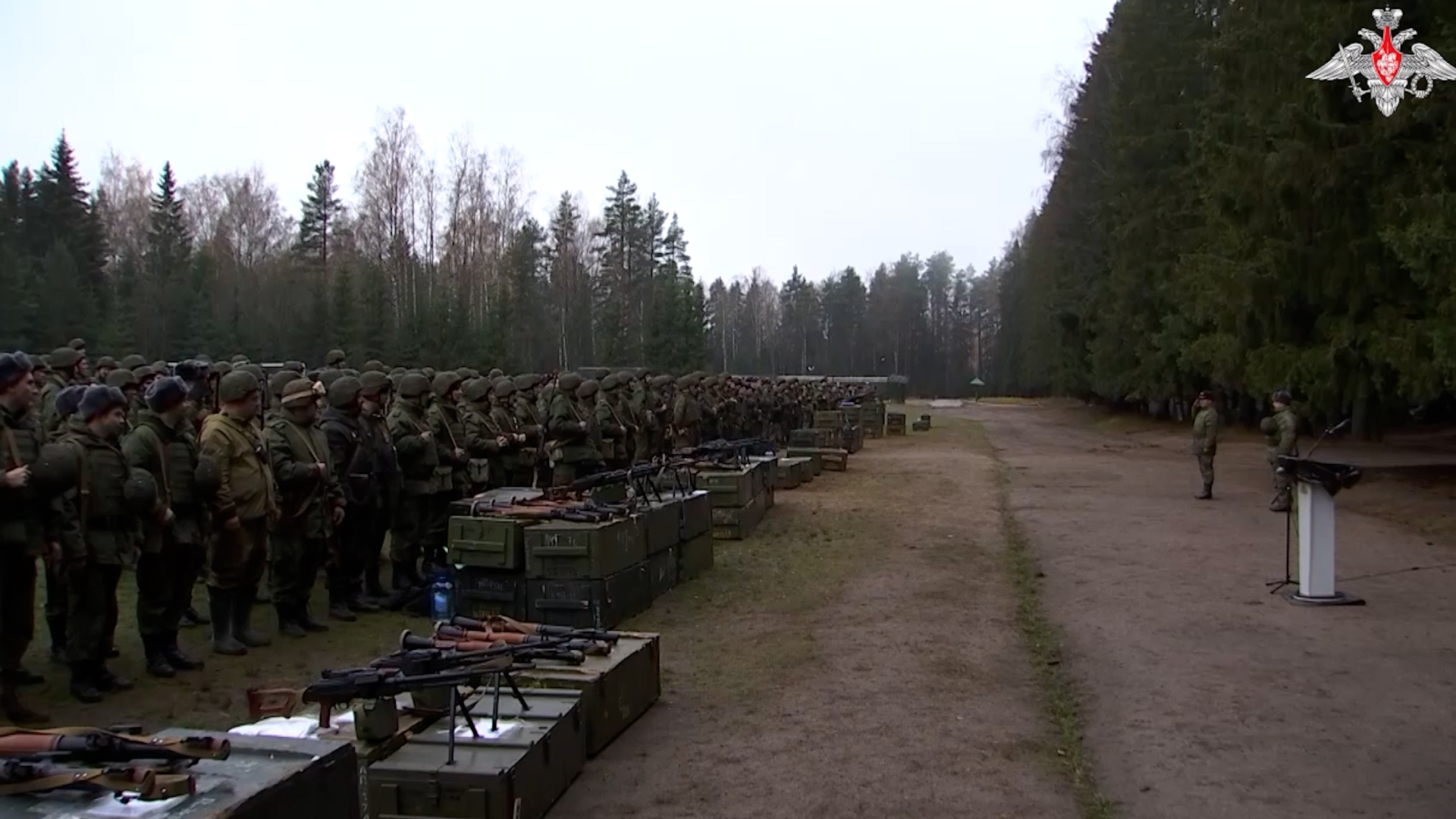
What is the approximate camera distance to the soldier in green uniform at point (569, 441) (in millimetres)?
14523

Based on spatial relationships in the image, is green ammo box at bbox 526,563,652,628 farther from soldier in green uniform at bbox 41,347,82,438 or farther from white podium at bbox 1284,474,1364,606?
white podium at bbox 1284,474,1364,606

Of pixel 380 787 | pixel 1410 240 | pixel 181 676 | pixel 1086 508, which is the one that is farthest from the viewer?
pixel 1086 508

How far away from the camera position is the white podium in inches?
406

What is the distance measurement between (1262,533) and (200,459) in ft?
41.9

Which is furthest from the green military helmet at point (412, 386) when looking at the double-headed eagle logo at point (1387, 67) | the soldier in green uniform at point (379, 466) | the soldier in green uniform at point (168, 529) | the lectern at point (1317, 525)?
the double-headed eagle logo at point (1387, 67)

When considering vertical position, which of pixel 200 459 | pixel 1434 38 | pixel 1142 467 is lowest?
pixel 1142 467

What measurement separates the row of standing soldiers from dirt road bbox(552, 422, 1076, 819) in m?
2.75

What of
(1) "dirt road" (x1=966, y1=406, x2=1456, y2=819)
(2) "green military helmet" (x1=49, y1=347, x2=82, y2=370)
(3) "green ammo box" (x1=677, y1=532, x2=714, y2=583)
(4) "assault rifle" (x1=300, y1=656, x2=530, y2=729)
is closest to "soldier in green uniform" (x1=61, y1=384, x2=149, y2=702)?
(4) "assault rifle" (x1=300, y1=656, x2=530, y2=729)

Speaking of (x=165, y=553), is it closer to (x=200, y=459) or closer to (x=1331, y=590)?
(x=200, y=459)

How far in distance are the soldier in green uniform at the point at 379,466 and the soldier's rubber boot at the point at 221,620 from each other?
1701mm

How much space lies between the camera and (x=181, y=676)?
7957 mm

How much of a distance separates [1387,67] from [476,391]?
1514 centimetres

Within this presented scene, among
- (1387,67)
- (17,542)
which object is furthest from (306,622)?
(1387,67)

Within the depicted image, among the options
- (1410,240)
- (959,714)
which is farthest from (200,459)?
(1410,240)
